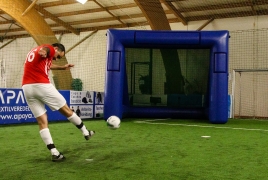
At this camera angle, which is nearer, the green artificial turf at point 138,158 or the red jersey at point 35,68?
the green artificial turf at point 138,158

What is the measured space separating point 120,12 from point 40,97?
43.3ft

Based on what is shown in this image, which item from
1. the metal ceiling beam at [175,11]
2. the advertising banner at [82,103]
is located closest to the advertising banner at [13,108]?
the advertising banner at [82,103]

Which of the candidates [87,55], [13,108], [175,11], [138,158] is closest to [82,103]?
[13,108]

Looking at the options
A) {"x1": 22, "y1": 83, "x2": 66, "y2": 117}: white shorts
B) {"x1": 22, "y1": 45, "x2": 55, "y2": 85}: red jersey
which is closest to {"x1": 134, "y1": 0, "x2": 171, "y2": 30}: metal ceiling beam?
{"x1": 22, "y1": 45, "x2": 55, "y2": 85}: red jersey

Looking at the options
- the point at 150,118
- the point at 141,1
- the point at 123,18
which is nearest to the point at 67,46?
the point at 123,18

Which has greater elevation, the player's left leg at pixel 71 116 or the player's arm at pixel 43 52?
the player's arm at pixel 43 52

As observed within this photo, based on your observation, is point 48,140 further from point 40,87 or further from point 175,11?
point 175,11

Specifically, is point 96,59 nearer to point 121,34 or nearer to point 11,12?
point 11,12

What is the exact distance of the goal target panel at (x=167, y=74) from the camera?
28.4 feet

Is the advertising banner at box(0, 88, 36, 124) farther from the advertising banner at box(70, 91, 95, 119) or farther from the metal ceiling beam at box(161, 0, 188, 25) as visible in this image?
the metal ceiling beam at box(161, 0, 188, 25)

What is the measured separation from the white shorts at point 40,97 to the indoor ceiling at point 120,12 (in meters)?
10.1

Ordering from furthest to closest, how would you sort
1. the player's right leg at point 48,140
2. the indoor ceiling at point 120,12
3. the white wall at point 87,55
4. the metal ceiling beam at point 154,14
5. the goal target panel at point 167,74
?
1. the white wall at point 87,55
2. the indoor ceiling at point 120,12
3. the metal ceiling beam at point 154,14
4. the goal target panel at point 167,74
5. the player's right leg at point 48,140

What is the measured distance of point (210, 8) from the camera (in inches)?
587

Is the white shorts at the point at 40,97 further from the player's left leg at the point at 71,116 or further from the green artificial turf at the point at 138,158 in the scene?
the green artificial turf at the point at 138,158
